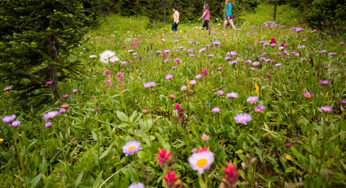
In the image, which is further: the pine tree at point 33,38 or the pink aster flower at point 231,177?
the pine tree at point 33,38

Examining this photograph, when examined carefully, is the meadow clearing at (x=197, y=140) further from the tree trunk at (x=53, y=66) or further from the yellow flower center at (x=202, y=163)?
the tree trunk at (x=53, y=66)

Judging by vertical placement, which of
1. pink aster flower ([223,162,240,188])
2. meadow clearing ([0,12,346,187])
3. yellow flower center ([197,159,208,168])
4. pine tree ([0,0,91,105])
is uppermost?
pine tree ([0,0,91,105])

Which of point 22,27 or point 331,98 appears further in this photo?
point 22,27

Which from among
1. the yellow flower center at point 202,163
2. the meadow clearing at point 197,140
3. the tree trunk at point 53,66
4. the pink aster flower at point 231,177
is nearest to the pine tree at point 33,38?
the tree trunk at point 53,66

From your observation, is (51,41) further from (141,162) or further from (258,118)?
(258,118)

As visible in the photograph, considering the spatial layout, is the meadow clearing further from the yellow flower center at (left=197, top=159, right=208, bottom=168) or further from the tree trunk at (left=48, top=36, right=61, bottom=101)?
the tree trunk at (left=48, top=36, right=61, bottom=101)

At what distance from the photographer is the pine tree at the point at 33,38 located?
1996 mm

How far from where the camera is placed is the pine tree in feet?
6.55

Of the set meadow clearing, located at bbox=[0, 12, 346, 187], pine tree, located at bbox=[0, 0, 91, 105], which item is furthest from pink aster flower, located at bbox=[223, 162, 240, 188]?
pine tree, located at bbox=[0, 0, 91, 105]

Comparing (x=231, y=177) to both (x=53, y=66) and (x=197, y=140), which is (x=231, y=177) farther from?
(x=53, y=66)

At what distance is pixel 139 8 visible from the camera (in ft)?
91.1

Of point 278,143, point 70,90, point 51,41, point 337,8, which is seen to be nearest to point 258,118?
point 278,143

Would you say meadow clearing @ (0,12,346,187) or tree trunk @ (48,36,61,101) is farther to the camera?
tree trunk @ (48,36,61,101)

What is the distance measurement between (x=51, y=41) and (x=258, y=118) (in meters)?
2.66
